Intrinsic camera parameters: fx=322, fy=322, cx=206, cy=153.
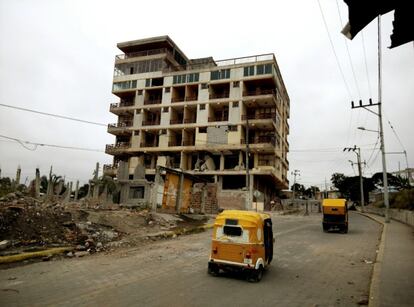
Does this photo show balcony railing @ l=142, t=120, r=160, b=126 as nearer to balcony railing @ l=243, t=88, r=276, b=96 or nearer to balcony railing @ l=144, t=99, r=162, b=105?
balcony railing @ l=144, t=99, r=162, b=105

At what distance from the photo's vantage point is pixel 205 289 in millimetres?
7887

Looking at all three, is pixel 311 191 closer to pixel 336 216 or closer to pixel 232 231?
pixel 336 216

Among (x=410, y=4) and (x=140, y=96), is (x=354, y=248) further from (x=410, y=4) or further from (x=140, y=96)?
(x=140, y=96)

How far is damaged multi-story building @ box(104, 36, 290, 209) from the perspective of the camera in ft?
161

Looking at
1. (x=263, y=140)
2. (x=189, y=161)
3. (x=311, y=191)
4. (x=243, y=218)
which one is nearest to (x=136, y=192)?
(x=243, y=218)

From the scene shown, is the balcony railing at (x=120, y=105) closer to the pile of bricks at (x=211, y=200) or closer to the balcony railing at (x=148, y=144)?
the balcony railing at (x=148, y=144)

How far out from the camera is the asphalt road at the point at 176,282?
6.91 meters

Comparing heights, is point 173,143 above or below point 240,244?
above

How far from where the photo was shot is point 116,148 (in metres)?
56.5

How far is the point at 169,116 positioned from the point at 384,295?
4898 cm

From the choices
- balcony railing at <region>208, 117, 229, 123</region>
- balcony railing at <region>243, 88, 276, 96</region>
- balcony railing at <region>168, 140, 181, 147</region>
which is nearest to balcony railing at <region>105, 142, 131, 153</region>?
balcony railing at <region>168, 140, 181, 147</region>

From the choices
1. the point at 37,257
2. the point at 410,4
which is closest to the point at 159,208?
the point at 37,257

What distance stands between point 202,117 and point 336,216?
33223mm

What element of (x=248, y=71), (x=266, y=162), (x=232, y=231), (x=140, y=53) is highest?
(x=140, y=53)
